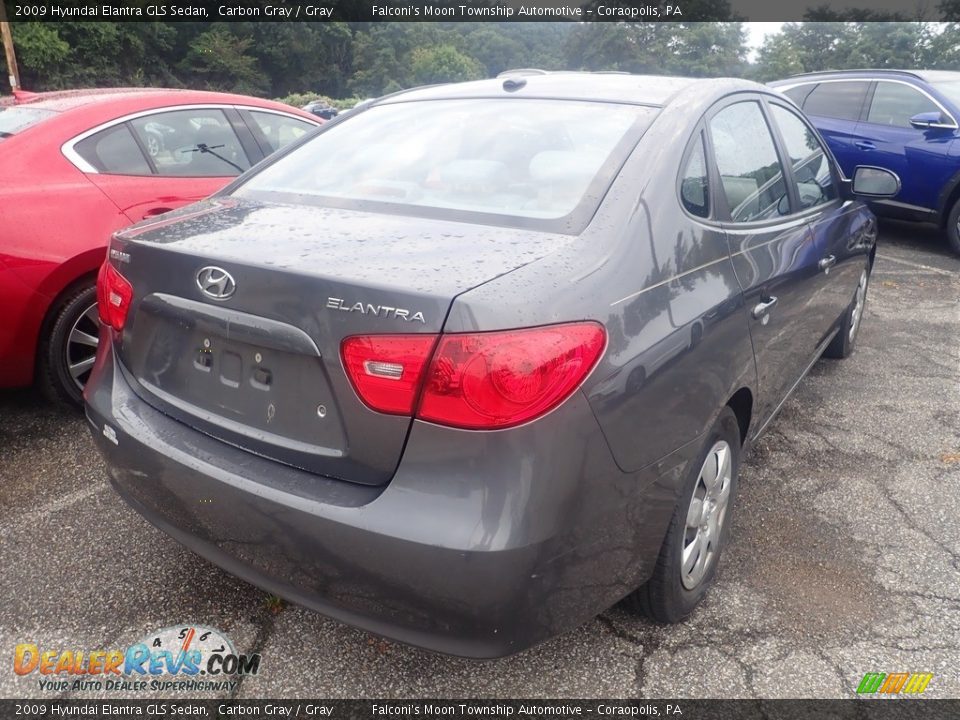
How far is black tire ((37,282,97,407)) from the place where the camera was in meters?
3.30

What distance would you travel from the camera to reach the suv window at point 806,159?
307 cm

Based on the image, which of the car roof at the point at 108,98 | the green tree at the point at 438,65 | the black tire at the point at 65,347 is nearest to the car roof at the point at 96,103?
the car roof at the point at 108,98

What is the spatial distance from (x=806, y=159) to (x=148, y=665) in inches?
126

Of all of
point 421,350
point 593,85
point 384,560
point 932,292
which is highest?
point 593,85

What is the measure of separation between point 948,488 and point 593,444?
92.6 inches

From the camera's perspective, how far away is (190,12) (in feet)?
208

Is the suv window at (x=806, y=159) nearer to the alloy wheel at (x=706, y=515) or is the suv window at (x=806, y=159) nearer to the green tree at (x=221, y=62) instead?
the alloy wheel at (x=706, y=515)

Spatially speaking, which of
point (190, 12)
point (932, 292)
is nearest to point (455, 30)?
point (190, 12)

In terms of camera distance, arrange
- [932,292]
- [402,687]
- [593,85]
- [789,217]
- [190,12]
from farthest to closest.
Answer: [190,12] → [932,292] → [789,217] → [593,85] → [402,687]

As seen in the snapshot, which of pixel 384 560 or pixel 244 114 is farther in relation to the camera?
pixel 244 114

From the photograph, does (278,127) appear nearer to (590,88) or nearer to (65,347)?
(65,347)

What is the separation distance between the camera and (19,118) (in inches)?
148

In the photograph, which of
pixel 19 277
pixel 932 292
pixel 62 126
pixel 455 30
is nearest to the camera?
pixel 19 277

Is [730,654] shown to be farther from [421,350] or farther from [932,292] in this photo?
[932,292]
